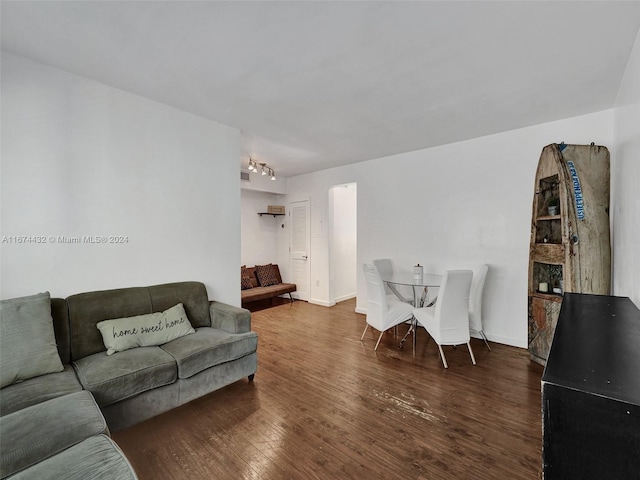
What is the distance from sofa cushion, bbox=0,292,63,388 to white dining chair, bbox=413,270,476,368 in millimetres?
3152

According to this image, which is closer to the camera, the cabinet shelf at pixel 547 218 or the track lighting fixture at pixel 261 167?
the cabinet shelf at pixel 547 218

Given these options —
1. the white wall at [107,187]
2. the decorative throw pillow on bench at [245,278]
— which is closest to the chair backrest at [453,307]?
the white wall at [107,187]

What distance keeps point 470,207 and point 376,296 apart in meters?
1.80

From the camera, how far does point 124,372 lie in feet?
6.16

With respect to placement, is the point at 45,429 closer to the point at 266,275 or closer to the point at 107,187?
the point at 107,187

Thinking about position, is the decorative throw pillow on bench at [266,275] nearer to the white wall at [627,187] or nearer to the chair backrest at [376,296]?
the chair backrest at [376,296]

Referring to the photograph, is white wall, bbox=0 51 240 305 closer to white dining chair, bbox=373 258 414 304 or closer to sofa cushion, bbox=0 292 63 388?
sofa cushion, bbox=0 292 63 388

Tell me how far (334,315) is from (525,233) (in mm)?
3033

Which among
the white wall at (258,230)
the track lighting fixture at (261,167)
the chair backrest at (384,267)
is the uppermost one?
the track lighting fixture at (261,167)

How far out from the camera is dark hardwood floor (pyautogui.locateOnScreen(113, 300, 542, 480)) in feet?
5.50

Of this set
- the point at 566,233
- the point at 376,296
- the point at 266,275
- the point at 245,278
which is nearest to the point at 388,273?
the point at 376,296

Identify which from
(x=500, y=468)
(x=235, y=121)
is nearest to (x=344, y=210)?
(x=235, y=121)

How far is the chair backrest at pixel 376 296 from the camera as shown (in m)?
3.27

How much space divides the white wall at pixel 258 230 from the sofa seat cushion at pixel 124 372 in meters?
3.81
